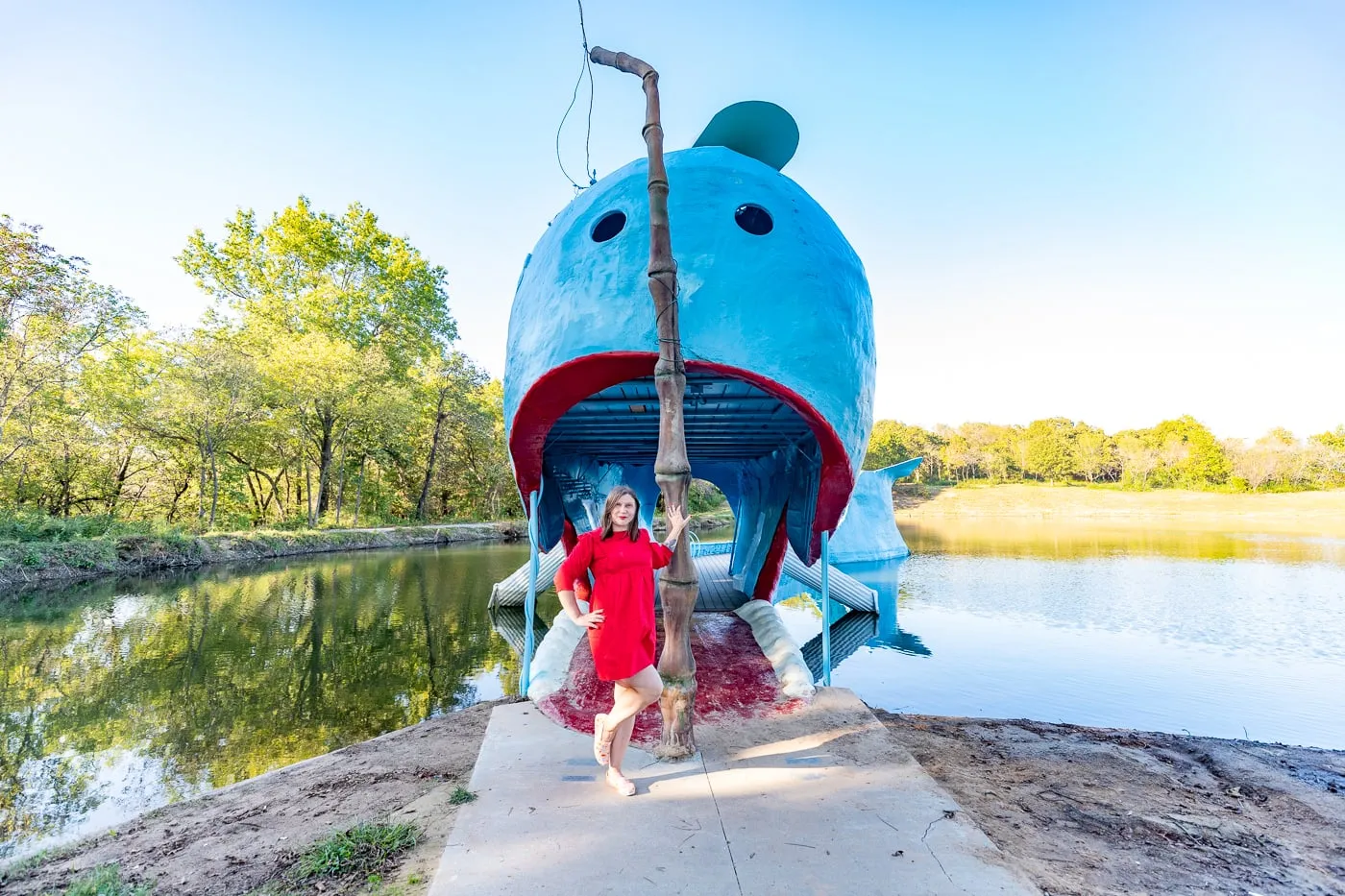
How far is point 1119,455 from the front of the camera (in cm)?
7006

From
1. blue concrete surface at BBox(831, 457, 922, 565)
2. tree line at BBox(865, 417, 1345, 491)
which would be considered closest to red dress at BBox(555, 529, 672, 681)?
blue concrete surface at BBox(831, 457, 922, 565)

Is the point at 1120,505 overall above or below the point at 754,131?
below

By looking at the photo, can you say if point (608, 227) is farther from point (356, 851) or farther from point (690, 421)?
point (356, 851)

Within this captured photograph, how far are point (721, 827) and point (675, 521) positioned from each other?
4.49 ft

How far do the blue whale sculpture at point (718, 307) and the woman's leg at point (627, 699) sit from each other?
75.8 inches

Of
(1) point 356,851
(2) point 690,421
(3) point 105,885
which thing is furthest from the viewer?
(2) point 690,421

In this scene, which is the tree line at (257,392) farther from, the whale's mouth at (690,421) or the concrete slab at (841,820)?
the concrete slab at (841,820)

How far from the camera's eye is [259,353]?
2334 centimetres

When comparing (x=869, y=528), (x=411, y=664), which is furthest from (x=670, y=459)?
(x=869, y=528)

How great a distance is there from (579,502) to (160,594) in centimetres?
965

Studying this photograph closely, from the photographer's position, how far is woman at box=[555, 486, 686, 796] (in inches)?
114

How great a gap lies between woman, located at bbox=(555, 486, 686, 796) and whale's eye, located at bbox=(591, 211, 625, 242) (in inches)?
87.4

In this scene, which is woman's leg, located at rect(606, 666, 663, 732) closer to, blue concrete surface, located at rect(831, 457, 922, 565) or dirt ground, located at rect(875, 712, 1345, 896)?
dirt ground, located at rect(875, 712, 1345, 896)

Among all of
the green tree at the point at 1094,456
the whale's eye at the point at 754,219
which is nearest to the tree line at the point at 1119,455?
the green tree at the point at 1094,456
